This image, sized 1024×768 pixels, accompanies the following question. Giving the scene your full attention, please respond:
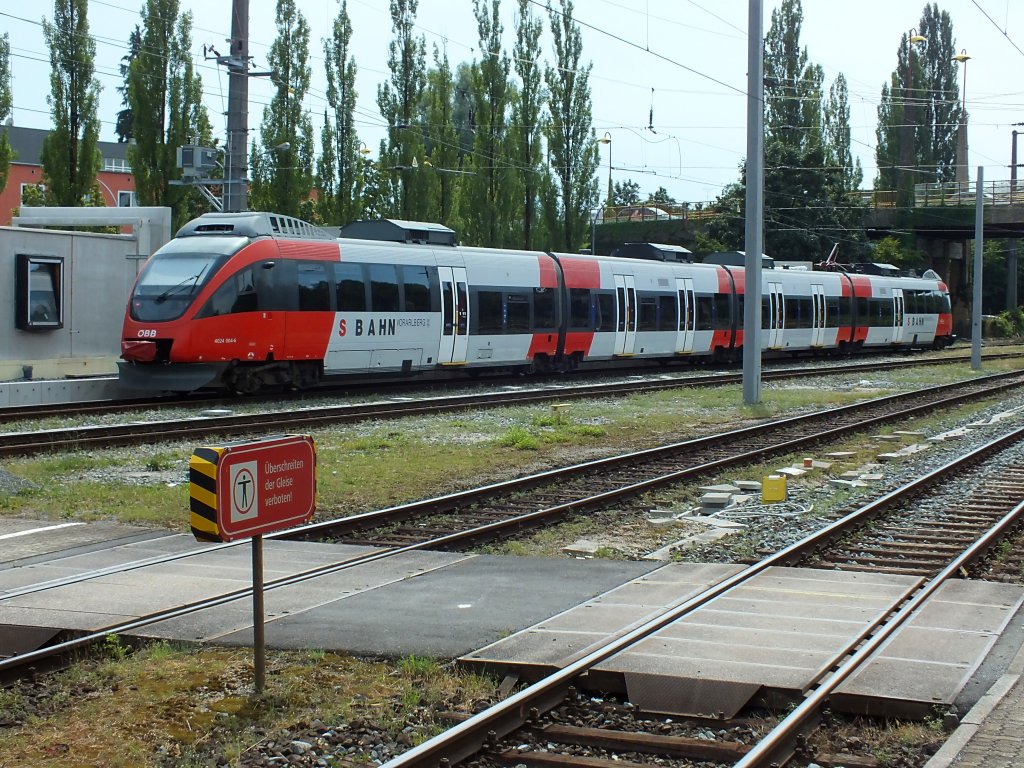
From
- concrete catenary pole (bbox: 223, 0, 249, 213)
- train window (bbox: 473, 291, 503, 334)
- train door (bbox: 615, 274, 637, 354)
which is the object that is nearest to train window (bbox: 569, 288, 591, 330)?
train door (bbox: 615, 274, 637, 354)

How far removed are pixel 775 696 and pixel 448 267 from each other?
21.5m

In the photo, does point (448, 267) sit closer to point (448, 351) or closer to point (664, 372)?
point (448, 351)

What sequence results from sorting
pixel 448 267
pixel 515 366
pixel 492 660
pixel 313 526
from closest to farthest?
pixel 492 660 → pixel 313 526 → pixel 448 267 → pixel 515 366

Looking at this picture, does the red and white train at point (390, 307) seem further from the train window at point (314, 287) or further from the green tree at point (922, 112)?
the green tree at point (922, 112)

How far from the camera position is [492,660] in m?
6.61

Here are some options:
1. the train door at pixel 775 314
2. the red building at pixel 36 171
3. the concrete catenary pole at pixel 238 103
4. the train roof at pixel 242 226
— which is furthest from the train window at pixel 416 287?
the red building at pixel 36 171

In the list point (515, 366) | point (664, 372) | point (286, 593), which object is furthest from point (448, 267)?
point (286, 593)

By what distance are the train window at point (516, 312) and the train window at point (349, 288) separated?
197 inches

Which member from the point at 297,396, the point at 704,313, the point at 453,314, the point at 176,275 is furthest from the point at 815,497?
the point at 704,313

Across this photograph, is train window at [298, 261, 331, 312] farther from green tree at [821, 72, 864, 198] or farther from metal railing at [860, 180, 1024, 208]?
green tree at [821, 72, 864, 198]

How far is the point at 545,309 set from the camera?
98.9ft

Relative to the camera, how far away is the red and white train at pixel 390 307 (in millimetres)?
22016

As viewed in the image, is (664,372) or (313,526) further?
(664,372)

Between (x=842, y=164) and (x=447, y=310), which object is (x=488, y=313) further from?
(x=842, y=164)
